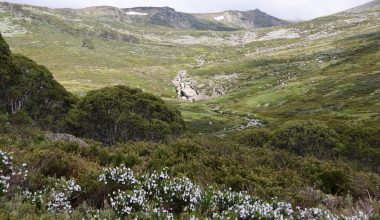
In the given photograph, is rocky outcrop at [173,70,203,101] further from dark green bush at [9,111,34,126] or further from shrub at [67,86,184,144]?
dark green bush at [9,111,34,126]

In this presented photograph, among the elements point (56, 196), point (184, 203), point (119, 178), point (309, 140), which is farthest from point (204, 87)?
point (56, 196)

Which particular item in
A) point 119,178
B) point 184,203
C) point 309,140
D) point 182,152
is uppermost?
point 119,178

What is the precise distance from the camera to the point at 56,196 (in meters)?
8.36

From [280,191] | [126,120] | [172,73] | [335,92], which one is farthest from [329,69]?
[280,191]

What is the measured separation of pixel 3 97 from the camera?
106 ft

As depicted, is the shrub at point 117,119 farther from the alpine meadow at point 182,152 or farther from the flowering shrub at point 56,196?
the flowering shrub at point 56,196

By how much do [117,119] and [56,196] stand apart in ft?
92.8

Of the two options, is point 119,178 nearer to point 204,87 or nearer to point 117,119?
point 117,119

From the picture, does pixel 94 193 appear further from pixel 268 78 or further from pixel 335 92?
pixel 268 78

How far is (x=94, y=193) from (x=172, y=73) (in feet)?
545

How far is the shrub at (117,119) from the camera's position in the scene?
3559 cm

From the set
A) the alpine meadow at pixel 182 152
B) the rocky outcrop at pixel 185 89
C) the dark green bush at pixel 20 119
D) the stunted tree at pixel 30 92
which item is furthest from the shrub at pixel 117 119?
the rocky outcrop at pixel 185 89

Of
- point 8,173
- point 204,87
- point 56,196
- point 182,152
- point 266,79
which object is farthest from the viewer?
point 204,87

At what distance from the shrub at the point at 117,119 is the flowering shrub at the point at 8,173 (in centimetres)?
2505
